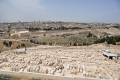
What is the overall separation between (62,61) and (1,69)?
7235 mm

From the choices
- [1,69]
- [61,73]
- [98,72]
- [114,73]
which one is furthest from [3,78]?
[114,73]

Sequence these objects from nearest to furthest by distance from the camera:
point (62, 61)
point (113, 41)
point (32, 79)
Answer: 1. point (32, 79)
2. point (62, 61)
3. point (113, 41)

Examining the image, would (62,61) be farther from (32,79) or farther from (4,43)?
(4,43)

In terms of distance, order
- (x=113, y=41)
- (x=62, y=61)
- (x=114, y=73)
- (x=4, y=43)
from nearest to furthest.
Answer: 1. (x=114, y=73)
2. (x=62, y=61)
3. (x=113, y=41)
4. (x=4, y=43)

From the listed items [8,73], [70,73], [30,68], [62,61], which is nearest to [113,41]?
[62,61]

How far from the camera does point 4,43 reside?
121 feet

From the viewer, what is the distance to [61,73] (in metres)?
13.2

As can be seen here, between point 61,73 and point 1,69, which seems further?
point 1,69

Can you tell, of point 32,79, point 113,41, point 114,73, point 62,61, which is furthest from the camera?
point 113,41

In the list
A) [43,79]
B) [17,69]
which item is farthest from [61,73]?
[17,69]

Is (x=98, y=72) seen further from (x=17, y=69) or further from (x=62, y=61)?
(x=17, y=69)

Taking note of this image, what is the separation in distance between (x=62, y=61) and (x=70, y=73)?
4.20 metres

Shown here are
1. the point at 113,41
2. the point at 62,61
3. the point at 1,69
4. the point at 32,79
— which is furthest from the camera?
the point at 113,41

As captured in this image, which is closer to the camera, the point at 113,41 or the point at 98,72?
the point at 98,72
